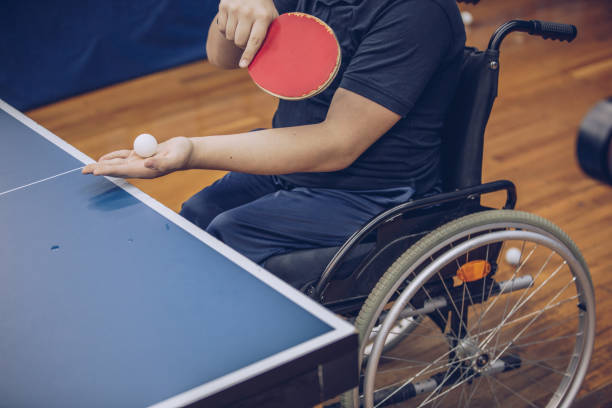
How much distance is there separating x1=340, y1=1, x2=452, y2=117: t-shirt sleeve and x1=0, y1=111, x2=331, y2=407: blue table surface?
41 cm

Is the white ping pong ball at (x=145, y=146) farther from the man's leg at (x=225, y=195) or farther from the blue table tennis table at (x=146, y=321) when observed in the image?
the man's leg at (x=225, y=195)

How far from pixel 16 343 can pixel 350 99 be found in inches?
26.4

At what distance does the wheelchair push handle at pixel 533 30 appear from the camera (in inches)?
50.8

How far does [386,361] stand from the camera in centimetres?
186

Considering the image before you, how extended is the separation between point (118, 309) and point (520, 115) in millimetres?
2641

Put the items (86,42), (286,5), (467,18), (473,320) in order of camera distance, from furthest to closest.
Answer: (467,18)
(86,42)
(473,320)
(286,5)

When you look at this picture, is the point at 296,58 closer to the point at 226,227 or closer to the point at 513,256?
the point at 226,227

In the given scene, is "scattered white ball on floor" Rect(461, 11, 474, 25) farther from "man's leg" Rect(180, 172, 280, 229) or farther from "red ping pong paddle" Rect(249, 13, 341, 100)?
"red ping pong paddle" Rect(249, 13, 341, 100)

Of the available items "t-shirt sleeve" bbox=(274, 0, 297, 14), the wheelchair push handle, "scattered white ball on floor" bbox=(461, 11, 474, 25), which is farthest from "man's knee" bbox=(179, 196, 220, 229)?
"scattered white ball on floor" bbox=(461, 11, 474, 25)

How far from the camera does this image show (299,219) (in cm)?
134

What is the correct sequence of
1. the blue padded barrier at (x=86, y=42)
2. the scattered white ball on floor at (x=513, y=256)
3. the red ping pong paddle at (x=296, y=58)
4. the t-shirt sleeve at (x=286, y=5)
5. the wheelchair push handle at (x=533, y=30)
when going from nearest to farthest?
the red ping pong paddle at (x=296, y=58)
the wheelchair push handle at (x=533, y=30)
the t-shirt sleeve at (x=286, y=5)
the scattered white ball on floor at (x=513, y=256)
the blue padded barrier at (x=86, y=42)

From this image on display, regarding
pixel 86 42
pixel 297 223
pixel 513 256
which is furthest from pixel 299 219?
pixel 86 42

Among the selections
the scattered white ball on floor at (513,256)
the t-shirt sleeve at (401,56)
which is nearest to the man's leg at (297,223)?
the t-shirt sleeve at (401,56)

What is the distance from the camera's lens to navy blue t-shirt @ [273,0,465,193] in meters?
1.21
